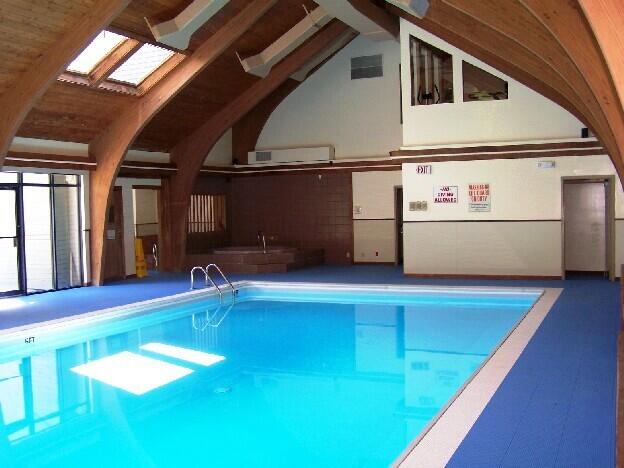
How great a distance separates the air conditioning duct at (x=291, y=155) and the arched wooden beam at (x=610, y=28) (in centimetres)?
1411

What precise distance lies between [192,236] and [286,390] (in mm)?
10797

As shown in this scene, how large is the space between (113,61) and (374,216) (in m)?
7.88

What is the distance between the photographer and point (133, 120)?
1295 centimetres

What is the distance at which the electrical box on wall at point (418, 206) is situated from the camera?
13586 mm

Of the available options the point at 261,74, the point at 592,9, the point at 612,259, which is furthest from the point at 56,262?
the point at 592,9

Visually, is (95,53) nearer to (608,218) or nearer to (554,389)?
(554,389)

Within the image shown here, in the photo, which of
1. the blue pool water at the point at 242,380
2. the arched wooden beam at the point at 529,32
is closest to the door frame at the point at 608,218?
the blue pool water at the point at 242,380

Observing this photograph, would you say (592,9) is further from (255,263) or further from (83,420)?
(255,263)

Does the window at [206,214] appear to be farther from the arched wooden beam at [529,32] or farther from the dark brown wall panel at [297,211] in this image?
the arched wooden beam at [529,32]

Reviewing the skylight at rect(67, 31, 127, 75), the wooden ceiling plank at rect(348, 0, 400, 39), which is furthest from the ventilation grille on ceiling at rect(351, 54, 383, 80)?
the skylight at rect(67, 31, 127, 75)

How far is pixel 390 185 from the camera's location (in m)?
16.5

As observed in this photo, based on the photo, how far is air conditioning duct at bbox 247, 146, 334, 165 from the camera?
17031mm

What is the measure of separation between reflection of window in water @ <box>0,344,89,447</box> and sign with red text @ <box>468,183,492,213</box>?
8.19 metres

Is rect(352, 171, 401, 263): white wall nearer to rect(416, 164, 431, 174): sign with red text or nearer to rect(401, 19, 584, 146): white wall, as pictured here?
rect(416, 164, 431, 174): sign with red text
